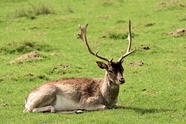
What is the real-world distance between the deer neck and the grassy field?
10.7 inches

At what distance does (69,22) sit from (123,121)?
14.1 m

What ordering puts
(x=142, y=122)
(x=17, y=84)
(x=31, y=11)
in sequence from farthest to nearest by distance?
(x=31, y=11) < (x=17, y=84) < (x=142, y=122)

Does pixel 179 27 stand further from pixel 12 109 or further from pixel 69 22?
pixel 12 109

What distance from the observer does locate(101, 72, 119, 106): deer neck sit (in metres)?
11.6

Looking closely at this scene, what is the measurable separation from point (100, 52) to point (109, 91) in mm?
7228

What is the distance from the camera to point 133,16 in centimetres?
2489

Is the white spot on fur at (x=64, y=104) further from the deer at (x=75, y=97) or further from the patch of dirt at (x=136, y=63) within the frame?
the patch of dirt at (x=136, y=63)

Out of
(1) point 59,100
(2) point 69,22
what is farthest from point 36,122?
(2) point 69,22

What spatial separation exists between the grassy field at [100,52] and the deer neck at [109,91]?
271 millimetres

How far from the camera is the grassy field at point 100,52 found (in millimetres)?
11234

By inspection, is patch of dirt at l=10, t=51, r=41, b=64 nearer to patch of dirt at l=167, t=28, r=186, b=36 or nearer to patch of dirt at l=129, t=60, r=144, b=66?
patch of dirt at l=129, t=60, r=144, b=66

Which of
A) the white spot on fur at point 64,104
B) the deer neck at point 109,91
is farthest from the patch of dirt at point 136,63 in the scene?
the white spot on fur at point 64,104

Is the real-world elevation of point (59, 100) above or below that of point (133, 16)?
above

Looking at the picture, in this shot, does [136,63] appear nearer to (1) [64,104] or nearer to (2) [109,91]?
(2) [109,91]
